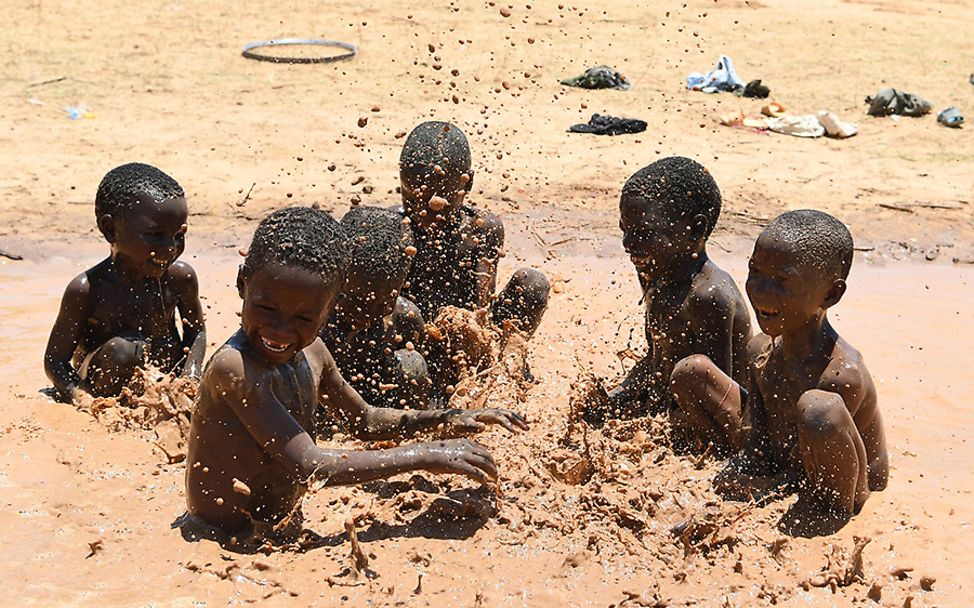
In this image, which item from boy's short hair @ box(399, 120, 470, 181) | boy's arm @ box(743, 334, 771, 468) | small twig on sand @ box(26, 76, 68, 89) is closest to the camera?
boy's arm @ box(743, 334, 771, 468)

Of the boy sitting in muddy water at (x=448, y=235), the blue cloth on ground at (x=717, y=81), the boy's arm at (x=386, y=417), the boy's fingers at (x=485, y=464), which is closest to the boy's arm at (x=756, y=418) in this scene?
the boy's arm at (x=386, y=417)

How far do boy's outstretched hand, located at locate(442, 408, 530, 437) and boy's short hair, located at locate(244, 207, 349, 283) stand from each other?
0.72 meters

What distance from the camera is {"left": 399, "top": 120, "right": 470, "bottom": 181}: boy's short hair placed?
566 centimetres

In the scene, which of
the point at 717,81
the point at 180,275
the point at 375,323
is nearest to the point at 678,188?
the point at 375,323

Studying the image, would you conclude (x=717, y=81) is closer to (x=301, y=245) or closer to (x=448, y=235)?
(x=448, y=235)

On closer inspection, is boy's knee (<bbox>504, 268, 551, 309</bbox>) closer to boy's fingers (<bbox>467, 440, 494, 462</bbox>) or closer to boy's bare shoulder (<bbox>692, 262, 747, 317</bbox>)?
boy's bare shoulder (<bbox>692, 262, 747, 317</bbox>)

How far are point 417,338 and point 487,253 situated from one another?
77cm

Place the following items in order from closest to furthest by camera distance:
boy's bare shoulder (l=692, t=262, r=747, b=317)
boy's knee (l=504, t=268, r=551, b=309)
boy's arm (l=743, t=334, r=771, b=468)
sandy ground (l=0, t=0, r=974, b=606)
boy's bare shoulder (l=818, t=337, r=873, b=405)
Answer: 1. sandy ground (l=0, t=0, r=974, b=606)
2. boy's bare shoulder (l=818, t=337, r=873, b=405)
3. boy's arm (l=743, t=334, r=771, b=468)
4. boy's bare shoulder (l=692, t=262, r=747, b=317)
5. boy's knee (l=504, t=268, r=551, b=309)

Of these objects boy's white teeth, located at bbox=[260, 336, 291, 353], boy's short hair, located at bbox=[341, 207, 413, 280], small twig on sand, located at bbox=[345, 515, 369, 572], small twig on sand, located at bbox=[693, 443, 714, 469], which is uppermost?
boy's white teeth, located at bbox=[260, 336, 291, 353]

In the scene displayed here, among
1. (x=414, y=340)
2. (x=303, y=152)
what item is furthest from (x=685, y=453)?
(x=303, y=152)

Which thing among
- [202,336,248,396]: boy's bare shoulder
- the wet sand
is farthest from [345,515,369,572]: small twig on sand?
[202,336,248,396]: boy's bare shoulder

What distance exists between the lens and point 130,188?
212 inches

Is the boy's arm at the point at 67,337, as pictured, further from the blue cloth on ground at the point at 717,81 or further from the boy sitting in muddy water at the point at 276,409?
the blue cloth on ground at the point at 717,81

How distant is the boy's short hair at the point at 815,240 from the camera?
4348 mm
